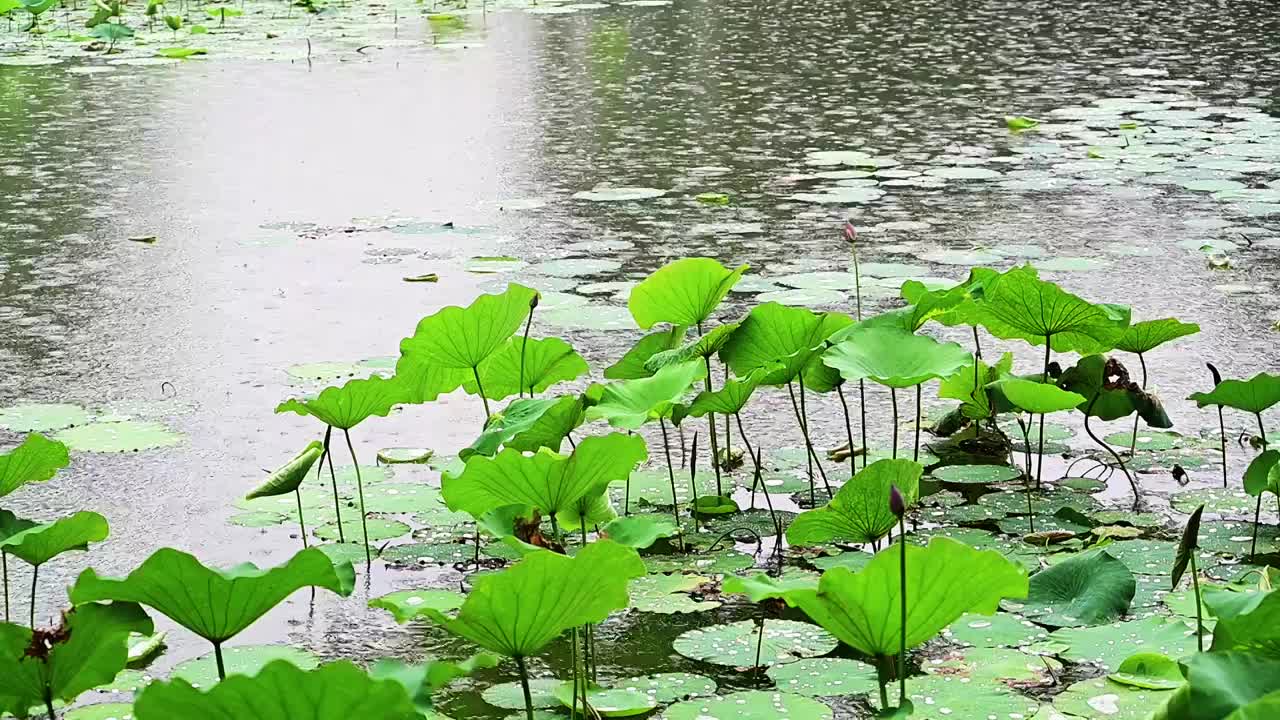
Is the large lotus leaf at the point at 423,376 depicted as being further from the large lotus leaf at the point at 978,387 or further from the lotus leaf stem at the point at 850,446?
the large lotus leaf at the point at 978,387

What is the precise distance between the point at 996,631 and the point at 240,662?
0.71 m

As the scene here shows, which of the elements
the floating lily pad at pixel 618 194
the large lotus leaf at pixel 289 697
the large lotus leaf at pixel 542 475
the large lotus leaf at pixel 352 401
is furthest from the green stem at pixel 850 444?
the floating lily pad at pixel 618 194

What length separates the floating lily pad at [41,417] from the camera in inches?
85.0

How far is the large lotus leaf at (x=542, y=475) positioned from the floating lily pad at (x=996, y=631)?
35 cm

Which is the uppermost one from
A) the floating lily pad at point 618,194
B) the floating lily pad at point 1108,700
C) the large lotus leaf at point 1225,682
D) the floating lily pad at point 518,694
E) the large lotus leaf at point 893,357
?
the large lotus leaf at point 1225,682

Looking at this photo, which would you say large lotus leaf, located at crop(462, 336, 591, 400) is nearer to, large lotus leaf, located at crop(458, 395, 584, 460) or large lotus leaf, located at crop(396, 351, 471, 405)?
large lotus leaf, located at crop(396, 351, 471, 405)

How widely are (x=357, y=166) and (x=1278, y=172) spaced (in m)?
2.42

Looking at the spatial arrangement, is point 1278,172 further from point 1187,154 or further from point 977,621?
point 977,621

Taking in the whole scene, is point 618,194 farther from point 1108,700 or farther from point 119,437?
point 1108,700

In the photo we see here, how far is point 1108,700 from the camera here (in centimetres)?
130

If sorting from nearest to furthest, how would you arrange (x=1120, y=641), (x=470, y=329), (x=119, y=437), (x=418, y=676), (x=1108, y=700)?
(x=418, y=676), (x=1108, y=700), (x=1120, y=641), (x=470, y=329), (x=119, y=437)

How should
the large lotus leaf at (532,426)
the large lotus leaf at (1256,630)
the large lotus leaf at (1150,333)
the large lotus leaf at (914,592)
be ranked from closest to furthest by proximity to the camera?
1. the large lotus leaf at (1256,630)
2. the large lotus leaf at (914,592)
3. the large lotus leaf at (532,426)
4. the large lotus leaf at (1150,333)

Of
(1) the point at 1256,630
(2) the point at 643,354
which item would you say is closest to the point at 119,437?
(2) the point at 643,354

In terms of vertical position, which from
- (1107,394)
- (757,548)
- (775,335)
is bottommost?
(757,548)
